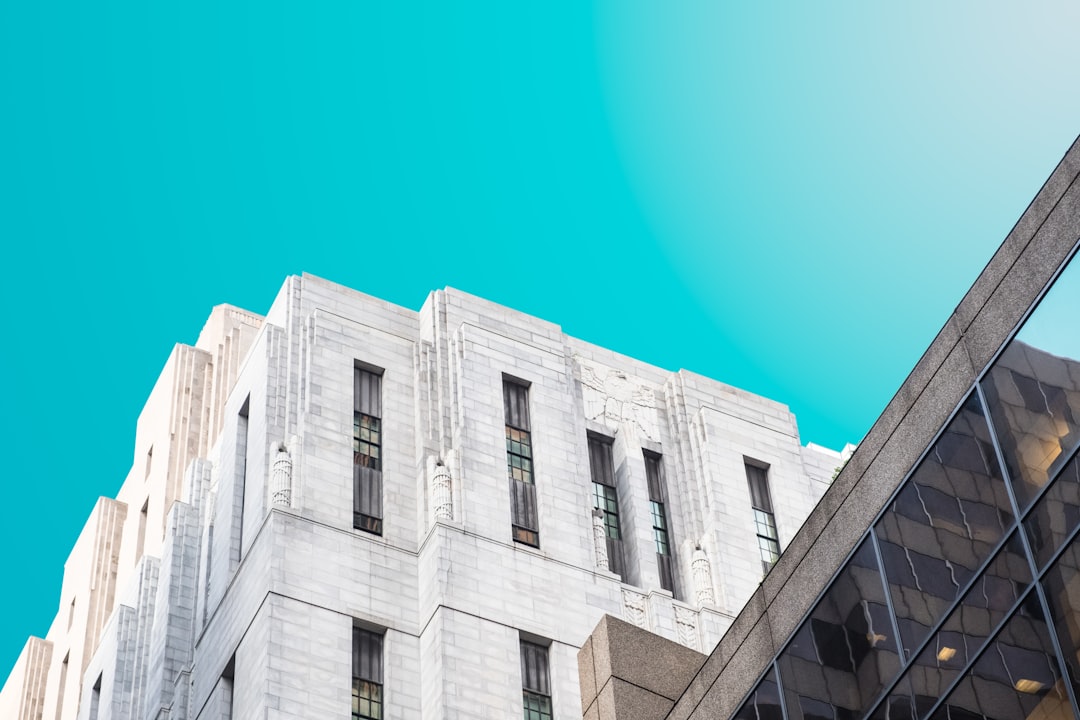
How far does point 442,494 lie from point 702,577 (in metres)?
10.3

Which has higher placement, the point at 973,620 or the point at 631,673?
the point at 631,673

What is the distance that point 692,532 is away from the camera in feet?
220

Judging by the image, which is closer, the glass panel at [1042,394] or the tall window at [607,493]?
the glass panel at [1042,394]

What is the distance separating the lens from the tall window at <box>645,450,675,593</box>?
Result: 6562 centimetres

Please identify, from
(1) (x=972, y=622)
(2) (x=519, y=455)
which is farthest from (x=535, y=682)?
(1) (x=972, y=622)

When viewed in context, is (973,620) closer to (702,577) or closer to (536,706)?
(536,706)

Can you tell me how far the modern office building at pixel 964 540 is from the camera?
25.4 m

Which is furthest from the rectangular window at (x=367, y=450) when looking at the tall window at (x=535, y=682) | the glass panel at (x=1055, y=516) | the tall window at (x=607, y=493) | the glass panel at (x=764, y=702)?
the glass panel at (x=1055, y=516)

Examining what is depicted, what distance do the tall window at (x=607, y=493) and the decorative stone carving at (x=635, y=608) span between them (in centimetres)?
181

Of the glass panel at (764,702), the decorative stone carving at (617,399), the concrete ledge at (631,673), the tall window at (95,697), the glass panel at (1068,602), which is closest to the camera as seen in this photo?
the glass panel at (1068,602)

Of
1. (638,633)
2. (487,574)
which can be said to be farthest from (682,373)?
(638,633)

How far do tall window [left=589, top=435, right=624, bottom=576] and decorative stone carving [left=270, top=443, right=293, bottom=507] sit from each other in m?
11.5

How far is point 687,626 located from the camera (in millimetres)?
62938

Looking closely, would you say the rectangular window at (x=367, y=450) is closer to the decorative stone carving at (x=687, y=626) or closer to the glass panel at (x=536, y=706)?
the glass panel at (x=536, y=706)
